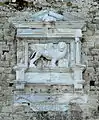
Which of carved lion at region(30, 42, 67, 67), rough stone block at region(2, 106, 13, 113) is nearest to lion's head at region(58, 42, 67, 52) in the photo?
carved lion at region(30, 42, 67, 67)

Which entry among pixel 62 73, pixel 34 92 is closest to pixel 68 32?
pixel 62 73

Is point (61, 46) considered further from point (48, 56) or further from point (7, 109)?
point (7, 109)

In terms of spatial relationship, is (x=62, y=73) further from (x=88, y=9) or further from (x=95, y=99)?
(x=88, y=9)

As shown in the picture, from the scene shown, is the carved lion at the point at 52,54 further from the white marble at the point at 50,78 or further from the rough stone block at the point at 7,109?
the rough stone block at the point at 7,109

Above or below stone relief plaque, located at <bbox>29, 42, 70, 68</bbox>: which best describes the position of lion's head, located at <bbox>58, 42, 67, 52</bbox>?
above

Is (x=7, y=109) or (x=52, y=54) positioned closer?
(x=7, y=109)

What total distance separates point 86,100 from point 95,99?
0.15 m

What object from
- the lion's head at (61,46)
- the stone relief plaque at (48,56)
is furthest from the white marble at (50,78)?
the lion's head at (61,46)

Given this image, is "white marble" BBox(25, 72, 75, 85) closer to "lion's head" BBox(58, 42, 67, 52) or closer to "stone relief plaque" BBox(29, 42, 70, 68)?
"stone relief plaque" BBox(29, 42, 70, 68)

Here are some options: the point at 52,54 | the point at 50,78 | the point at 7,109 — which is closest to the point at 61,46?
the point at 52,54

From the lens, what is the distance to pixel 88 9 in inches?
271

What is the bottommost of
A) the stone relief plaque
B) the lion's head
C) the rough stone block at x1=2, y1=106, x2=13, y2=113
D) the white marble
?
the rough stone block at x1=2, y1=106, x2=13, y2=113

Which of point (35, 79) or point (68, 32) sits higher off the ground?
point (68, 32)

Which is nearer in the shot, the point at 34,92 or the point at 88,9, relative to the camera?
the point at 34,92
